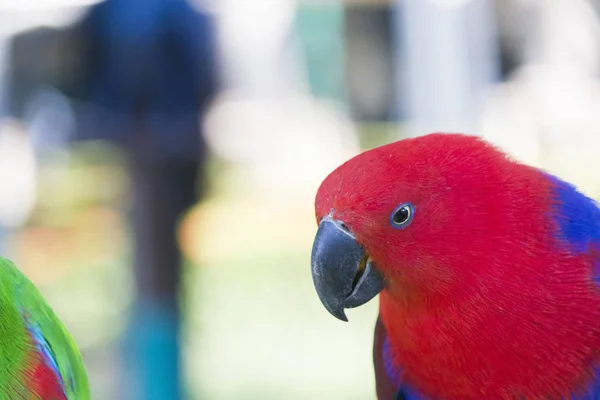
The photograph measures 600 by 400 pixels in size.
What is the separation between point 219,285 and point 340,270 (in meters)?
2.88

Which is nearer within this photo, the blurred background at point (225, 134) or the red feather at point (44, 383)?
the red feather at point (44, 383)

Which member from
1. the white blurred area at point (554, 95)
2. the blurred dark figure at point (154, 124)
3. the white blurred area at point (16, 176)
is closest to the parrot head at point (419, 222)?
the blurred dark figure at point (154, 124)

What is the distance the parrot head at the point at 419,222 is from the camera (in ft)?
2.93

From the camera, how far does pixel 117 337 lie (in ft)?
9.73

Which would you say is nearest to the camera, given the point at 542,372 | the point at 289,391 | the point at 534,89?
the point at 542,372

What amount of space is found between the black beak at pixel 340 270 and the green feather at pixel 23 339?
336 mm

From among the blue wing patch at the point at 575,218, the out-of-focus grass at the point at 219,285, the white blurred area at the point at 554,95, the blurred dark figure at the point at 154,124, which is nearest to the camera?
the blue wing patch at the point at 575,218

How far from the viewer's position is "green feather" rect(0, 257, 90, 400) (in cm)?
82

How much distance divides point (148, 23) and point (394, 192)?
1584 millimetres

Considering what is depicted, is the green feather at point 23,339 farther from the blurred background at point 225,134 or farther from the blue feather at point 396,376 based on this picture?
the blurred background at point 225,134

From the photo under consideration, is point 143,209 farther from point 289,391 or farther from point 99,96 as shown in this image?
point 289,391

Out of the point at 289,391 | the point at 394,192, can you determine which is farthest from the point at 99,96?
the point at 394,192

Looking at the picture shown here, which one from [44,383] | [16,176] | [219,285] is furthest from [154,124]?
[219,285]

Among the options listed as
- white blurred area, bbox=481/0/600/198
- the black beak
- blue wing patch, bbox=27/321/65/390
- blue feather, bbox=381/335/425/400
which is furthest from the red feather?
white blurred area, bbox=481/0/600/198
